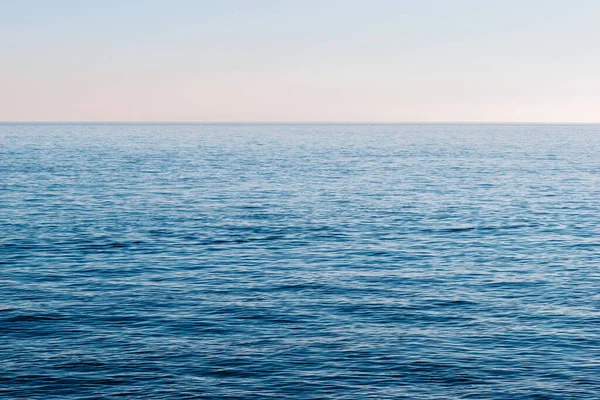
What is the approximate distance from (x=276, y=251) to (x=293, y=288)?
1166 centimetres

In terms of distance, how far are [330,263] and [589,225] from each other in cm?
2796

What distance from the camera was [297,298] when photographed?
4338cm

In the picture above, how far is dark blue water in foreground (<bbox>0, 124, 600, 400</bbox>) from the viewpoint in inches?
1248

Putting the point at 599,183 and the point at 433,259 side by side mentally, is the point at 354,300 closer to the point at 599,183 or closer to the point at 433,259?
the point at 433,259

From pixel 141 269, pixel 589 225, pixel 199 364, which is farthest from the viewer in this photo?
pixel 589 225

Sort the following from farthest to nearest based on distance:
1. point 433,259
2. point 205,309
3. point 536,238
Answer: point 536,238
point 433,259
point 205,309

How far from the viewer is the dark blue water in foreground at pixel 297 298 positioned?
104 ft

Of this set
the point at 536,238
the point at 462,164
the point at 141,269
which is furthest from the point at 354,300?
the point at 462,164

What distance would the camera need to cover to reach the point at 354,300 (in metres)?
43.1

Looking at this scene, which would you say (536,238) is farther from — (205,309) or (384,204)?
(205,309)

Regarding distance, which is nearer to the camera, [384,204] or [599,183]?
[384,204]

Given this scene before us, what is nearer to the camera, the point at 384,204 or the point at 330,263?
the point at 330,263

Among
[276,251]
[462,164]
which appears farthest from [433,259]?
[462,164]

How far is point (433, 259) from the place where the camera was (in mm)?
54469
